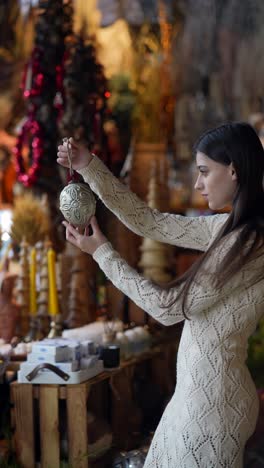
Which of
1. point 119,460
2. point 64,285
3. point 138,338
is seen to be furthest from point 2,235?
point 119,460

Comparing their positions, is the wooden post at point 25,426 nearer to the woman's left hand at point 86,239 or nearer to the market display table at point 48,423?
the market display table at point 48,423

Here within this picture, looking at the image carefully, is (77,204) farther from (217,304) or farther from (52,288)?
(52,288)

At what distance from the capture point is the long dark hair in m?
1.82

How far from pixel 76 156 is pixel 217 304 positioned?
1.80 feet

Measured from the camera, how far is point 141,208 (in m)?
2.09

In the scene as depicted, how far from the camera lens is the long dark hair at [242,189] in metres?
1.82

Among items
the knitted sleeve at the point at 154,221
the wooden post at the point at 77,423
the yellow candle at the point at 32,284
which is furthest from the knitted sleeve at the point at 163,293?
the yellow candle at the point at 32,284

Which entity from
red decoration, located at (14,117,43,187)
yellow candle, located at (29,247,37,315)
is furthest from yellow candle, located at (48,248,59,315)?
red decoration, located at (14,117,43,187)

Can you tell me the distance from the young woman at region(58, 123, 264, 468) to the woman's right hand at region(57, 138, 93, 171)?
19cm

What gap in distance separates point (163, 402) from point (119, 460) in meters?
0.80

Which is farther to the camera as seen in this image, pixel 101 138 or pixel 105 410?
pixel 101 138

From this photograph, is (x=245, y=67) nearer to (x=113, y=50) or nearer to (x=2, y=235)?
(x=113, y=50)

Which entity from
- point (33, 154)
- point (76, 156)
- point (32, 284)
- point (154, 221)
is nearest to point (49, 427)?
point (32, 284)

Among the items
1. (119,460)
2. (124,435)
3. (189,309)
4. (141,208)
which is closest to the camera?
(189,309)
